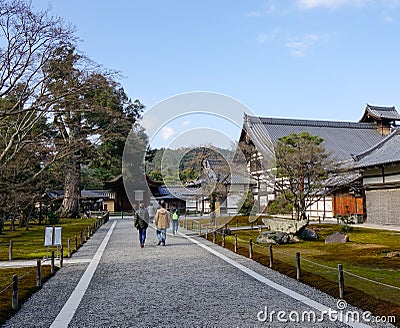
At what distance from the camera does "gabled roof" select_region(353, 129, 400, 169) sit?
20125mm

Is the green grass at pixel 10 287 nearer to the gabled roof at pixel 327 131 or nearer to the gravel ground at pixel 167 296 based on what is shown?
the gravel ground at pixel 167 296

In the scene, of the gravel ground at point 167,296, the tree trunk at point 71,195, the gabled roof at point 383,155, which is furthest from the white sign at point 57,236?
the tree trunk at point 71,195

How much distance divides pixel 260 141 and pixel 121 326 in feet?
91.5

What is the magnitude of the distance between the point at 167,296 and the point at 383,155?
17.6 metres

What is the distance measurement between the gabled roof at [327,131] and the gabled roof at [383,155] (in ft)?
29.9

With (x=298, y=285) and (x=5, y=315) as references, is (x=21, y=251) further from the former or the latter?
(x=298, y=285)

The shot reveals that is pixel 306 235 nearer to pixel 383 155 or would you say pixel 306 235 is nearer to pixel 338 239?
pixel 338 239

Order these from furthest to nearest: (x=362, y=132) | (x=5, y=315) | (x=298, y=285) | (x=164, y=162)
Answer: (x=362, y=132)
(x=164, y=162)
(x=298, y=285)
(x=5, y=315)

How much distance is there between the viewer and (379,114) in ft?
122

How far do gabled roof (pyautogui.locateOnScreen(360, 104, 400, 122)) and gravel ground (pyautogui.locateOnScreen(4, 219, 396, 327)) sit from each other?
31.1 m

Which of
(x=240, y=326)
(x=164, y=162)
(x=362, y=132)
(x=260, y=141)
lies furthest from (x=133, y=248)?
(x=362, y=132)

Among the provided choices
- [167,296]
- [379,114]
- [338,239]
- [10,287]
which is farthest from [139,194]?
[167,296]

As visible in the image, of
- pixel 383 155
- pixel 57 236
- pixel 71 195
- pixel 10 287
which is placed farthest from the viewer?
pixel 71 195

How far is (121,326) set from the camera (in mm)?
5379
